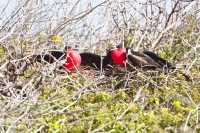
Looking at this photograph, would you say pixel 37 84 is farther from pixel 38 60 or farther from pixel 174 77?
pixel 174 77

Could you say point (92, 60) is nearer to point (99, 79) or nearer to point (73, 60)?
point (73, 60)

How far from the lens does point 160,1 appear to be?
7.24 m

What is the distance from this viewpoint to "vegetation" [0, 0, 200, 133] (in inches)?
158

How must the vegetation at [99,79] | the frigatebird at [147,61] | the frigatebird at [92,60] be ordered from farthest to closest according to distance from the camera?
the frigatebird at [92,60] → the frigatebird at [147,61] → the vegetation at [99,79]

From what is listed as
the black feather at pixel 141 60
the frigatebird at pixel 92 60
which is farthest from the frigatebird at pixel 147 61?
the frigatebird at pixel 92 60

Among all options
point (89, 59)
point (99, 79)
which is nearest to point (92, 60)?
point (89, 59)

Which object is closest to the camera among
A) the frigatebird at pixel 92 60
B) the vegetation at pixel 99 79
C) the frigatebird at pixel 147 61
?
the vegetation at pixel 99 79

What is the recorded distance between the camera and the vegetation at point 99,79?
4016 millimetres

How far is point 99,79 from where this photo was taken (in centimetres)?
453

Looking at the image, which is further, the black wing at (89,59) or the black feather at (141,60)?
the black wing at (89,59)

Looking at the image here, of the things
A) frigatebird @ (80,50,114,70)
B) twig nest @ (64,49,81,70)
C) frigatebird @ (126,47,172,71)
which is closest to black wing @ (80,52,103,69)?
frigatebird @ (80,50,114,70)

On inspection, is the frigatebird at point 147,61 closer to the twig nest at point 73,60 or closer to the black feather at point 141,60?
the black feather at point 141,60

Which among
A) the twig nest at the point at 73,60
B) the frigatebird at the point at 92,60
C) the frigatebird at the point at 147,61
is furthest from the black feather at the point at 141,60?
the twig nest at the point at 73,60

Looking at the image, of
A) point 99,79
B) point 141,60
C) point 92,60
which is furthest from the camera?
point 92,60
